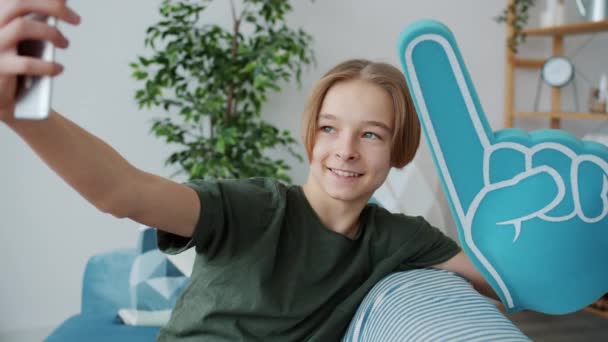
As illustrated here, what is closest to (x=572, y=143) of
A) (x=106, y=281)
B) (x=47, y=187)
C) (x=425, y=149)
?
(x=106, y=281)

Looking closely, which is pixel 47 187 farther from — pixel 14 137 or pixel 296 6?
pixel 296 6

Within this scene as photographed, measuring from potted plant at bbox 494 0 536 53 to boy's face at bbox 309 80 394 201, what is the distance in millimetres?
2052

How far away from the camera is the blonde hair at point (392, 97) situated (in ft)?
3.54

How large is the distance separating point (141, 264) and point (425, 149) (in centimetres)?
140

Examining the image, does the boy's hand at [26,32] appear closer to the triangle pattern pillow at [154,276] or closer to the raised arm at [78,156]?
the raised arm at [78,156]

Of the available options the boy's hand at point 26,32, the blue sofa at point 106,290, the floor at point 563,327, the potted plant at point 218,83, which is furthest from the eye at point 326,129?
the floor at point 563,327

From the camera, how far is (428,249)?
1146 mm

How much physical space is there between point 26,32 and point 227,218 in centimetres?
49

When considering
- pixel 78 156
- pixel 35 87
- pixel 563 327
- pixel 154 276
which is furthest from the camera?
pixel 563 327

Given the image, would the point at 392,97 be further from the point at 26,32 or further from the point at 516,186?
the point at 26,32

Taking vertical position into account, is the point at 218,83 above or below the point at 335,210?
above

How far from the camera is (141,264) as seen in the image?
1.53 meters

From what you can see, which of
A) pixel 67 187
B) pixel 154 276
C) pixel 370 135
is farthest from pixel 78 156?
pixel 67 187

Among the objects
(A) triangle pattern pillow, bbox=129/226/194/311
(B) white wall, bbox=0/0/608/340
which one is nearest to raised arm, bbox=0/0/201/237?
(A) triangle pattern pillow, bbox=129/226/194/311
